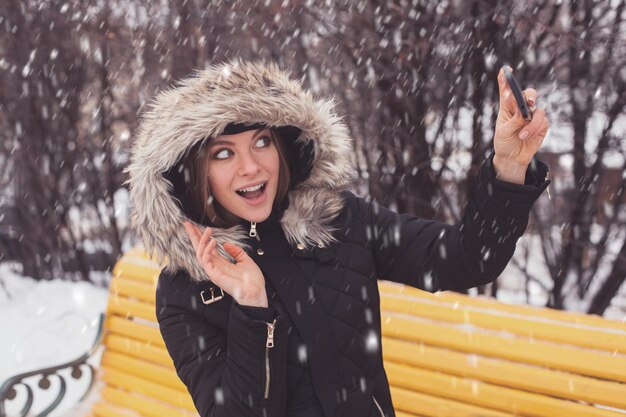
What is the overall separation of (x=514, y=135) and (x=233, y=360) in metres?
1.12

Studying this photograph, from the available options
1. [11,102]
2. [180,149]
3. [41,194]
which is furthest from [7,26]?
[180,149]

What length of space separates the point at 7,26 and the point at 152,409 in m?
5.07

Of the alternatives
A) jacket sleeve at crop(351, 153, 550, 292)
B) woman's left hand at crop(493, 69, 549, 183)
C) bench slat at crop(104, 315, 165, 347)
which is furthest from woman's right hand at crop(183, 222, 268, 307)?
bench slat at crop(104, 315, 165, 347)

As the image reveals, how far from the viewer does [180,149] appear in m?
2.00

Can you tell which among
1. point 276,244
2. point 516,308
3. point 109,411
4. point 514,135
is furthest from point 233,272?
point 109,411

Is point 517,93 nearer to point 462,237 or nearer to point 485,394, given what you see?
point 462,237

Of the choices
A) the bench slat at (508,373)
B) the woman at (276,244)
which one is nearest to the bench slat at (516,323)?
the bench slat at (508,373)

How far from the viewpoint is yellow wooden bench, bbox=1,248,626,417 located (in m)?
2.39

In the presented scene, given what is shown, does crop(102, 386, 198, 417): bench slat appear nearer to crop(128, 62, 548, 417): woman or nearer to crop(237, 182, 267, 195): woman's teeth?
crop(128, 62, 548, 417): woman

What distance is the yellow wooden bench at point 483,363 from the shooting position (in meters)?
2.39

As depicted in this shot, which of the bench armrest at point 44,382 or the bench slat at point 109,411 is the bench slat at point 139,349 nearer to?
the bench armrest at point 44,382

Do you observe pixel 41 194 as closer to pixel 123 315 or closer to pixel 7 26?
pixel 7 26

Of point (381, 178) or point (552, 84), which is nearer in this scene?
point (552, 84)

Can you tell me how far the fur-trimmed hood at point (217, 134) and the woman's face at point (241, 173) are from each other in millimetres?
65
